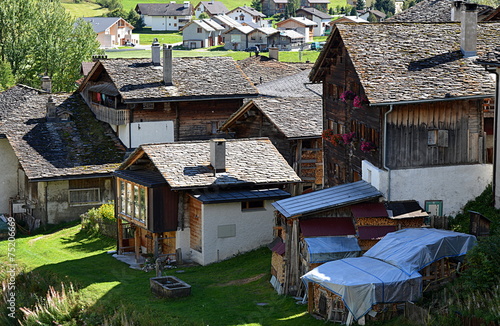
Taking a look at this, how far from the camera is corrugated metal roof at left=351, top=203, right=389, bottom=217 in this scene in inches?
1188

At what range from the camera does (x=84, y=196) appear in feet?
156

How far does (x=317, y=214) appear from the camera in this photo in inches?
1196

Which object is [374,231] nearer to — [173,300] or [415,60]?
[415,60]

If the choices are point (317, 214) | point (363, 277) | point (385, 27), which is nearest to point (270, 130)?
point (385, 27)

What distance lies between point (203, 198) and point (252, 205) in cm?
242

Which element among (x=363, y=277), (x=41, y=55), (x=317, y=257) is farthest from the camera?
(x=41, y=55)

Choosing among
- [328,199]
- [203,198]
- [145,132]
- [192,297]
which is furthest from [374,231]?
[145,132]

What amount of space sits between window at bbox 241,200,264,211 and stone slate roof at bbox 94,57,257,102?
1512 centimetres

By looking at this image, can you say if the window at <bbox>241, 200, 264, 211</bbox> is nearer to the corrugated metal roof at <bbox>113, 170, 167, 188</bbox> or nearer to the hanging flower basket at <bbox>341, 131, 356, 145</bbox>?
the corrugated metal roof at <bbox>113, 170, 167, 188</bbox>

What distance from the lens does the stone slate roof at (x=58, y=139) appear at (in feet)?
153

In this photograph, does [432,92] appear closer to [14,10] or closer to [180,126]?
[180,126]

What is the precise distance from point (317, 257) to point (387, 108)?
6.11 m

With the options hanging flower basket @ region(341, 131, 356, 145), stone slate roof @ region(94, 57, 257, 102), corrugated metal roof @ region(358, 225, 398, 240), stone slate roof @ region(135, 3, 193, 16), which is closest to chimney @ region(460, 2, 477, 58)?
hanging flower basket @ region(341, 131, 356, 145)

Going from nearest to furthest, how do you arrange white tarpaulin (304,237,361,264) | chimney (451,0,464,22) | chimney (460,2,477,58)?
white tarpaulin (304,237,361,264) → chimney (460,2,477,58) → chimney (451,0,464,22)
